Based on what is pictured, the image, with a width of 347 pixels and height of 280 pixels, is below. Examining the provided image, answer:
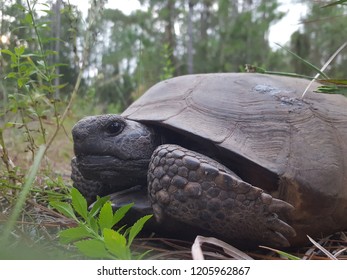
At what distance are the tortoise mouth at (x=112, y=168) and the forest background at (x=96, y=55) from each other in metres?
0.14

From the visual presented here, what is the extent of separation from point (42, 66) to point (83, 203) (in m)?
0.78

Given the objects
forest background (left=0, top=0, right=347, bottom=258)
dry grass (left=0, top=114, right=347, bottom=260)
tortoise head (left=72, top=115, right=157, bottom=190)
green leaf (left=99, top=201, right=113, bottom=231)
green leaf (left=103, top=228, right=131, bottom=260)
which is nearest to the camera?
green leaf (left=103, top=228, right=131, bottom=260)

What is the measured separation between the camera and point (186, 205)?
1.05 meters

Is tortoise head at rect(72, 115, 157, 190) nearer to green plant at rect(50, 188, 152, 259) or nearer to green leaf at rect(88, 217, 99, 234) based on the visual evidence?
green plant at rect(50, 188, 152, 259)

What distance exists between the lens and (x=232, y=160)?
119cm

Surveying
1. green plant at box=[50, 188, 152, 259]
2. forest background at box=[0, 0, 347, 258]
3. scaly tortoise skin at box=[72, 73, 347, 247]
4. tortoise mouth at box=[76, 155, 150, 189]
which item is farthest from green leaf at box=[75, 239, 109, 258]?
tortoise mouth at box=[76, 155, 150, 189]

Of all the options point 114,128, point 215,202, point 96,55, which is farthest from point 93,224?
point 96,55

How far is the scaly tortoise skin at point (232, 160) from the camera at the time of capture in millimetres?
1040

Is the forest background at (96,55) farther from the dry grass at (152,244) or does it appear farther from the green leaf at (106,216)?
the green leaf at (106,216)

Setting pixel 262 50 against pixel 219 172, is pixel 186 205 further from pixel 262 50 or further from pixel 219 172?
pixel 262 50

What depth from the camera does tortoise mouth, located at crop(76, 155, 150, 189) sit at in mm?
1234

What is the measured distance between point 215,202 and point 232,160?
21 centimetres

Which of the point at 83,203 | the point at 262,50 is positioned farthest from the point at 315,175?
the point at 262,50

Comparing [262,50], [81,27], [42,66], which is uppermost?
[81,27]
